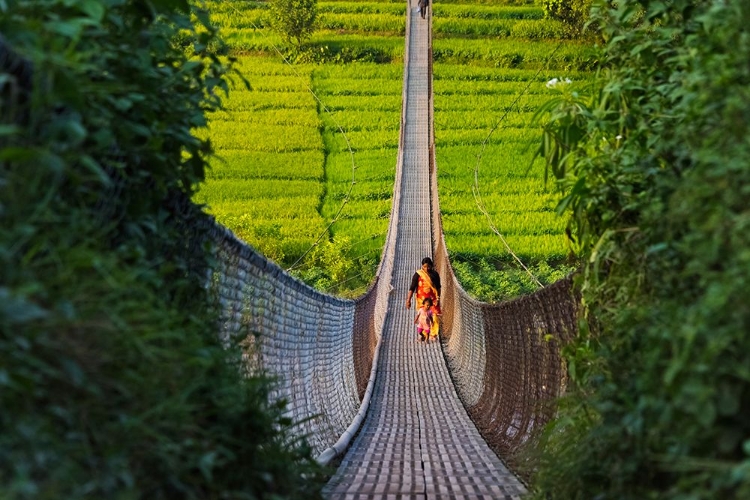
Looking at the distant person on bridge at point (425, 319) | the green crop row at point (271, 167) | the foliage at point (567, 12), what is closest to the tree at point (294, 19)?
the green crop row at point (271, 167)

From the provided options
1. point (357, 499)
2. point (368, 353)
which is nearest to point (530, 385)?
point (357, 499)

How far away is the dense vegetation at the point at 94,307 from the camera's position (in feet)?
3.66

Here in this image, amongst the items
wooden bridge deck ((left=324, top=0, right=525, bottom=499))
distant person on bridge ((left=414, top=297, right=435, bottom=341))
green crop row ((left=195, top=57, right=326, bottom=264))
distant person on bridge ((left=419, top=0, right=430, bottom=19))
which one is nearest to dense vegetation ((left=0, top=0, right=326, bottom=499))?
wooden bridge deck ((left=324, top=0, right=525, bottom=499))

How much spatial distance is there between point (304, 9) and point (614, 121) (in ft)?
81.2

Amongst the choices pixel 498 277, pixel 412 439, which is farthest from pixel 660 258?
pixel 498 277

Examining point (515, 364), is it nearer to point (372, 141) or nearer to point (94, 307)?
point (94, 307)

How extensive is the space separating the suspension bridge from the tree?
18.2 m

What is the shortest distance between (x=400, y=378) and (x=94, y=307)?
19.6 feet

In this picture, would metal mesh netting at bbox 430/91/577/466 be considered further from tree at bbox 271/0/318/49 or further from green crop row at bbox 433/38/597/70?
green crop row at bbox 433/38/597/70

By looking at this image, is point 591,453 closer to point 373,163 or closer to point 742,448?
point 742,448

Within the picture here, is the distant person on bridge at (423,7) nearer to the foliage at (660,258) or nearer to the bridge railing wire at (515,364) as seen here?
the bridge railing wire at (515,364)

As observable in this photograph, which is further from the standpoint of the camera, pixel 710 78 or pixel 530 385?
pixel 530 385

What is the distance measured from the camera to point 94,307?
3.92ft

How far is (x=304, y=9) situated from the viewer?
26266 millimetres
